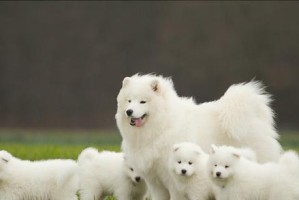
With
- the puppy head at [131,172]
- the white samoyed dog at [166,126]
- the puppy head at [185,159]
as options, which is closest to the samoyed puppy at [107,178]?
the puppy head at [131,172]

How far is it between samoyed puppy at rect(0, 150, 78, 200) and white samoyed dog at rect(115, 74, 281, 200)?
880 millimetres

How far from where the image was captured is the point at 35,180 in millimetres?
8609

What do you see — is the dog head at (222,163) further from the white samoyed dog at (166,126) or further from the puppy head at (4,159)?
the puppy head at (4,159)

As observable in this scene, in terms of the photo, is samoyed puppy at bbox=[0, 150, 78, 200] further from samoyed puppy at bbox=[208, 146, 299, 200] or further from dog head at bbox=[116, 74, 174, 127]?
samoyed puppy at bbox=[208, 146, 299, 200]

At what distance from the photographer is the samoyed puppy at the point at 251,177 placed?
25.2 feet

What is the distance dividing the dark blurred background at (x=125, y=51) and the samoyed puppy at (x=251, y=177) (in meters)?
32.7

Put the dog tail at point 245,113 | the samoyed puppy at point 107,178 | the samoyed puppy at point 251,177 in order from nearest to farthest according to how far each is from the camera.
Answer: the samoyed puppy at point 251,177 < the samoyed puppy at point 107,178 < the dog tail at point 245,113

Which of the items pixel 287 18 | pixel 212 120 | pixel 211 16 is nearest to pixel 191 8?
pixel 211 16

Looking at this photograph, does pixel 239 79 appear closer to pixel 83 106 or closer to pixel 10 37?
pixel 83 106

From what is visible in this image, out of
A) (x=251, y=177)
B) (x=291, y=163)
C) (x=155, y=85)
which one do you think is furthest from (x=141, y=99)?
(x=291, y=163)

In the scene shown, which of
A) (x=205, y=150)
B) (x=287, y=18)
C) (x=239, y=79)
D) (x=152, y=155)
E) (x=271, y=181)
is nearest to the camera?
(x=271, y=181)

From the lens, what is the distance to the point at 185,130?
→ 9.24 metres

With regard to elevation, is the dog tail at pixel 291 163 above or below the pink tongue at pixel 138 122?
below

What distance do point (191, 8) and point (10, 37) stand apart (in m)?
11.0
